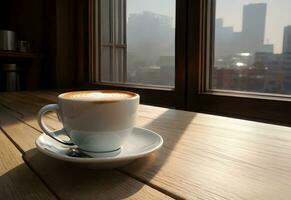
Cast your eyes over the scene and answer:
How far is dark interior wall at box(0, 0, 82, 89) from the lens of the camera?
194cm

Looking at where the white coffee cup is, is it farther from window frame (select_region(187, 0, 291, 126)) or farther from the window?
the window

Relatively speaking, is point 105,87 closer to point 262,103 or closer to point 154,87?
point 154,87

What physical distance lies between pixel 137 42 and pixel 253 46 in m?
0.75

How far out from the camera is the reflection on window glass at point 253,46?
3.47ft

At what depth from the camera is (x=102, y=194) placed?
0.91 feet

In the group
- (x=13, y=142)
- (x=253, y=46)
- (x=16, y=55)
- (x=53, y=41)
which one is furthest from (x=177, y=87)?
(x=16, y=55)

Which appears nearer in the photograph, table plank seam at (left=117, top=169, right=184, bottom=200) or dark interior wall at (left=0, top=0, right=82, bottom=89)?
table plank seam at (left=117, top=169, right=184, bottom=200)

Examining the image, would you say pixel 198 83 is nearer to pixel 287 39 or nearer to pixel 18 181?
pixel 287 39

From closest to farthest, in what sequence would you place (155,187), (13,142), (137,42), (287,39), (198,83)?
(155,187) < (13,142) < (287,39) < (198,83) < (137,42)

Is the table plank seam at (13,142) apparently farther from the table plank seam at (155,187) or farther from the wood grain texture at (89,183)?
the table plank seam at (155,187)

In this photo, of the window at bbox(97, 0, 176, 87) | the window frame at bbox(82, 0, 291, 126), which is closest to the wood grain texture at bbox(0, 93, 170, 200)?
the window frame at bbox(82, 0, 291, 126)

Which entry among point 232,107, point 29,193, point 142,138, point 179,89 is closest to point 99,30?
point 179,89

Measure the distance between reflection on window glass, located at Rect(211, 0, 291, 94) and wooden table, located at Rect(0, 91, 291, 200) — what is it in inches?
24.9

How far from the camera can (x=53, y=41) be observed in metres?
1.96
